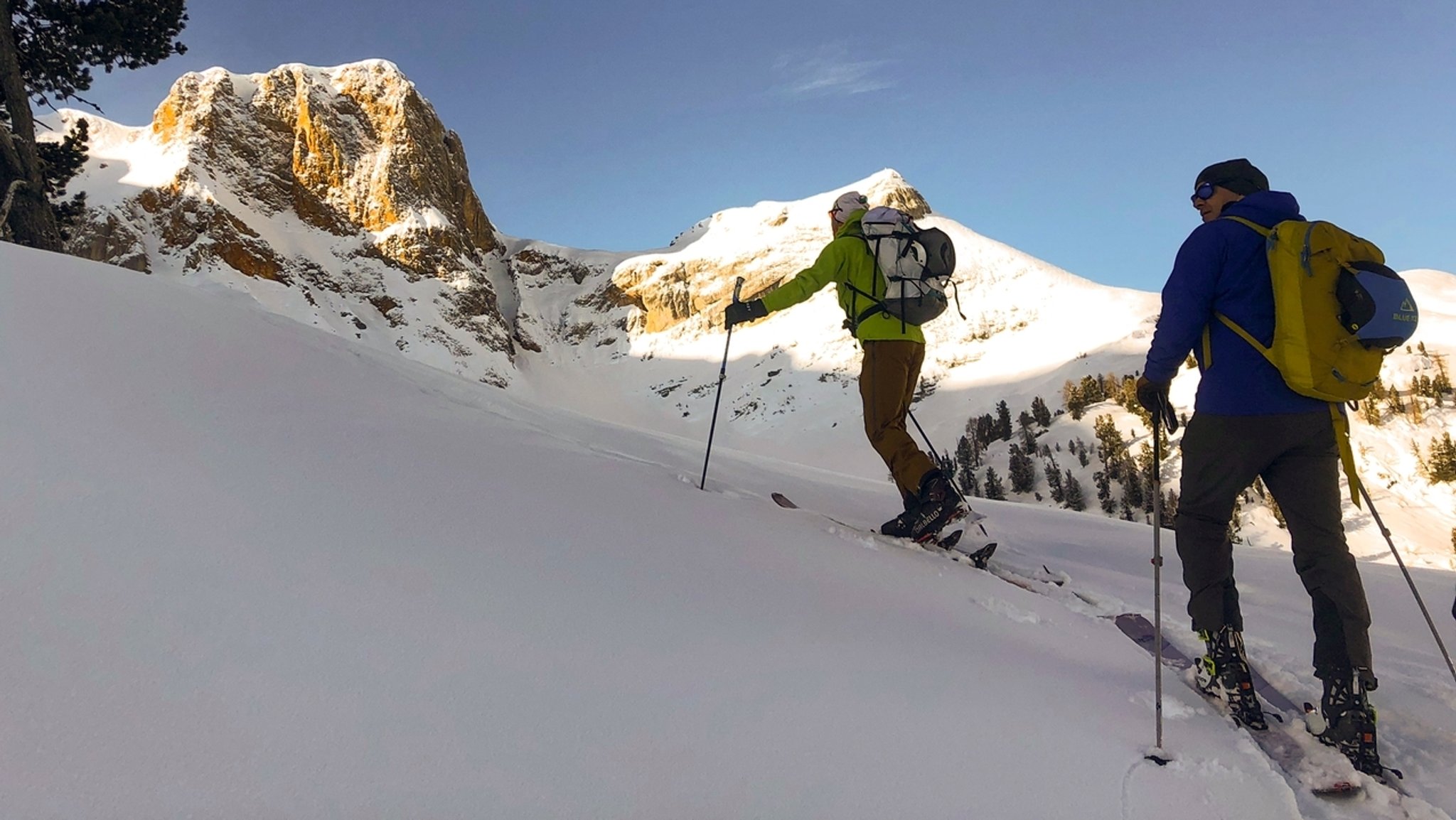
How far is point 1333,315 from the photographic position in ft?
7.41

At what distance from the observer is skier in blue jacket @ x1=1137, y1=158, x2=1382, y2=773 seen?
226 cm

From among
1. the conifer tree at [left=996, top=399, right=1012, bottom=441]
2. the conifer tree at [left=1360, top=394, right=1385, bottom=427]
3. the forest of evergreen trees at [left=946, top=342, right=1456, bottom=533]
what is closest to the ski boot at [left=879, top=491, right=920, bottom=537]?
the forest of evergreen trees at [left=946, top=342, right=1456, bottom=533]

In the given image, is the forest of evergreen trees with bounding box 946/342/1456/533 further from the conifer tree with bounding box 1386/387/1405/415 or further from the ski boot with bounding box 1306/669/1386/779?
the ski boot with bounding box 1306/669/1386/779

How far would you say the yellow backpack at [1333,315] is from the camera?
221cm

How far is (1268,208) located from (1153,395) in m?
0.74

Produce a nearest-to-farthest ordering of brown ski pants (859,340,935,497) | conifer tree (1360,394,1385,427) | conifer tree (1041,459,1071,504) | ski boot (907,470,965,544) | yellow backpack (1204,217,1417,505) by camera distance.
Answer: yellow backpack (1204,217,1417,505), ski boot (907,470,965,544), brown ski pants (859,340,935,497), conifer tree (1360,394,1385,427), conifer tree (1041,459,1071,504)

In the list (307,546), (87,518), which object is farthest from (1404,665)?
(87,518)

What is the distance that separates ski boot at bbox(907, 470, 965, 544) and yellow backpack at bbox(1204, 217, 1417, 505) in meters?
1.67

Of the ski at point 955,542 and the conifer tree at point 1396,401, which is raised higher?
the conifer tree at point 1396,401

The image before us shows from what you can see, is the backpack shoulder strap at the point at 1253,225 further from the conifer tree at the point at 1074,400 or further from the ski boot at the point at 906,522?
the conifer tree at the point at 1074,400

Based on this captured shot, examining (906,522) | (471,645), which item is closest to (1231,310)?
(906,522)

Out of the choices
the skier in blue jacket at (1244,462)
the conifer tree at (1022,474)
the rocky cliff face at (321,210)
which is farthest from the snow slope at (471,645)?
the rocky cliff face at (321,210)

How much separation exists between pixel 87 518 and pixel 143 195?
6231cm

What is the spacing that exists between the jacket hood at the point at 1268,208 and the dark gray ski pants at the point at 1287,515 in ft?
2.27
